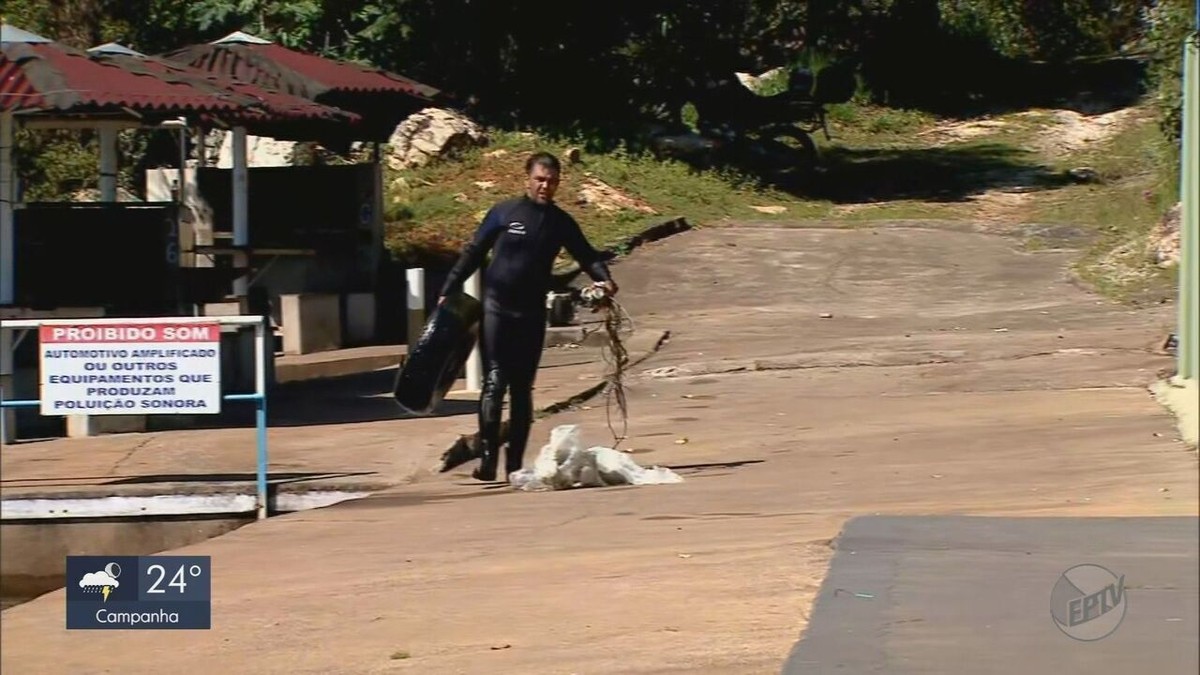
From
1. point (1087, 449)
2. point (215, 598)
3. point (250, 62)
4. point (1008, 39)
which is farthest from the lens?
point (1008, 39)

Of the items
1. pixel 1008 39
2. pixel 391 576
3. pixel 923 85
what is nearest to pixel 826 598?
pixel 391 576

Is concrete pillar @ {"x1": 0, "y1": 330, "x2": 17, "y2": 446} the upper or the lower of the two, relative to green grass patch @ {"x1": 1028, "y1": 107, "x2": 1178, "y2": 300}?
lower

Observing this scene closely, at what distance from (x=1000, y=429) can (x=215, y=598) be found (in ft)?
18.2

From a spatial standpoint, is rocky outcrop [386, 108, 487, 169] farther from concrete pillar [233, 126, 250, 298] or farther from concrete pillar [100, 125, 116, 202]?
concrete pillar [100, 125, 116, 202]

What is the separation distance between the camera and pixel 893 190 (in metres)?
30.5

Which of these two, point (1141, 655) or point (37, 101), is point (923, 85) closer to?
point (37, 101)

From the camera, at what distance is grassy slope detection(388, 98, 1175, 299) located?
23.2m

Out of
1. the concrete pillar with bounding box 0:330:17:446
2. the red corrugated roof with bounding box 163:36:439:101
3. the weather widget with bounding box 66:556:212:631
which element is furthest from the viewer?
the red corrugated roof with bounding box 163:36:439:101

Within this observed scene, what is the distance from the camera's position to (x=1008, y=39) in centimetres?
4481

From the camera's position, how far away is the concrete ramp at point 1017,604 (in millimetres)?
5043

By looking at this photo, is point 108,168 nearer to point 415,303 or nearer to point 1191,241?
point 415,303

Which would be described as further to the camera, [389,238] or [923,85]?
[923,85]

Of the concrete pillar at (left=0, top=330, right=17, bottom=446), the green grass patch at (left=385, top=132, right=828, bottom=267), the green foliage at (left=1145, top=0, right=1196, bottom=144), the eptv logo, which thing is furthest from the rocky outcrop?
the eptv logo

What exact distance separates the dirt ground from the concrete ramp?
0.22 meters
